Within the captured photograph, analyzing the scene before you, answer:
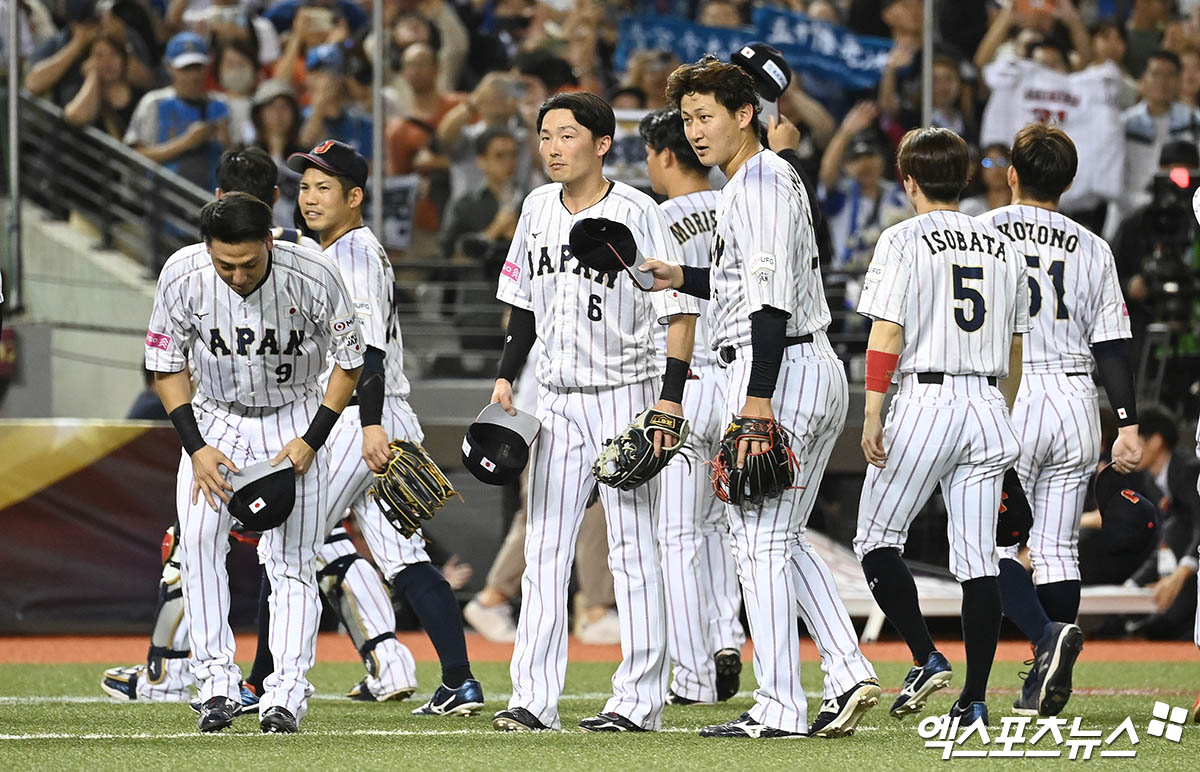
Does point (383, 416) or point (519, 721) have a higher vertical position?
point (383, 416)

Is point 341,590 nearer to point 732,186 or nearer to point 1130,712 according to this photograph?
point 732,186

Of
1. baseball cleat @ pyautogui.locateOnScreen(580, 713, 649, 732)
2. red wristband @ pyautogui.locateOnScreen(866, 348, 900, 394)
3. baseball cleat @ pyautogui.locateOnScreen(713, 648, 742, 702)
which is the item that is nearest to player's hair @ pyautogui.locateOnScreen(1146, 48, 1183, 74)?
baseball cleat @ pyautogui.locateOnScreen(713, 648, 742, 702)

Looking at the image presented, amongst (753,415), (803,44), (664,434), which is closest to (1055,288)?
(753,415)

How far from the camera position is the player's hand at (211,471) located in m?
5.17

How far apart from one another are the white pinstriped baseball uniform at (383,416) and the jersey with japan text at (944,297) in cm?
183

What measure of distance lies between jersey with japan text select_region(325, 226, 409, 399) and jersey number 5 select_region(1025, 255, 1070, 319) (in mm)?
2442

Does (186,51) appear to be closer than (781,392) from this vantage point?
No

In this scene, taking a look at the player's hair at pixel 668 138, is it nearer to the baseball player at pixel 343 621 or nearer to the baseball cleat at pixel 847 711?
the baseball player at pixel 343 621

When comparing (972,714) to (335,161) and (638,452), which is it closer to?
(638,452)

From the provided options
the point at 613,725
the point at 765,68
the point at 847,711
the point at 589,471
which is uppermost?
the point at 765,68

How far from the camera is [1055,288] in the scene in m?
6.15

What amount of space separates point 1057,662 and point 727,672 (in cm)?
143

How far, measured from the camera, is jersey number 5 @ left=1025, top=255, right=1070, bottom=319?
612cm

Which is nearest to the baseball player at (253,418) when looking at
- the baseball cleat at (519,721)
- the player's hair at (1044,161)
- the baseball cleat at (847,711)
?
the baseball cleat at (519,721)
